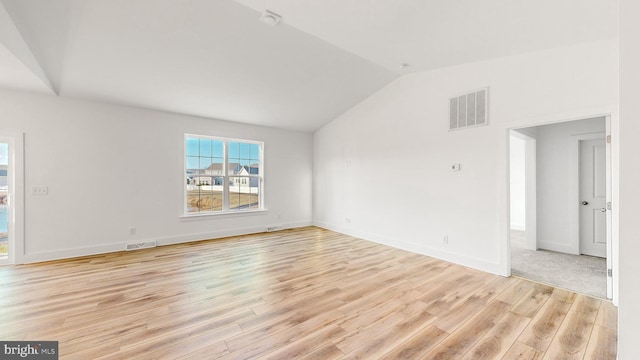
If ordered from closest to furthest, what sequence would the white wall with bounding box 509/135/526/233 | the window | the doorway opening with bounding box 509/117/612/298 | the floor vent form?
the doorway opening with bounding box 509/117/612/298, the floor vent, the window, the white wall with bounding box 509/135/526/233

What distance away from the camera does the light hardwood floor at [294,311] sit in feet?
6.29

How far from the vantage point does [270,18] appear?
9.34ft

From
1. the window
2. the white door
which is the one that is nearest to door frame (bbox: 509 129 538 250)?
the white door

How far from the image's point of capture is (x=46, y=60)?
3109 millimetres

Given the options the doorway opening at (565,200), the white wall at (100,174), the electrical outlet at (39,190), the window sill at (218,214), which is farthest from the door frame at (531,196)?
the electrical outlet at (39,190)

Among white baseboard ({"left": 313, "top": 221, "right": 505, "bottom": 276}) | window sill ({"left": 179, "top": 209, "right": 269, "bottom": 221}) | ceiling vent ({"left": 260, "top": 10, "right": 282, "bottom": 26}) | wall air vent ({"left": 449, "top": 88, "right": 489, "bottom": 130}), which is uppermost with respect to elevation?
ceiling vent ({"left": 260, "top": 10, "right": 282, "bottom": 26})

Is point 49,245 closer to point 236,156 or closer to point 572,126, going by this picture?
point 236,156

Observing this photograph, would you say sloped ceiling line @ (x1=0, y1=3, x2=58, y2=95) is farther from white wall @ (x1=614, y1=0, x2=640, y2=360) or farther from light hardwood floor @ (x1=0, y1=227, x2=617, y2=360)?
white wall @ (x1=614, y1=0, x2=640, y2=360)

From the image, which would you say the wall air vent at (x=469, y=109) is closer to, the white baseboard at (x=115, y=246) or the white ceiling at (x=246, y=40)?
the white ceiling at (x=246, y=40)

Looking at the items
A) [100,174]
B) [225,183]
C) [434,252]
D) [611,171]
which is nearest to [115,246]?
[100,174]

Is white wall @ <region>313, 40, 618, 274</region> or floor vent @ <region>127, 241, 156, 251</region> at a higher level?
white wall @ <region>313, 40, 618, 274</region>

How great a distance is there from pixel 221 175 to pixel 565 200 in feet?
21.8

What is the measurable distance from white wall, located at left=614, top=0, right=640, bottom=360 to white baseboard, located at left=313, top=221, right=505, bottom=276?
307 centimetres

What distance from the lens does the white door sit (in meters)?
4.07
